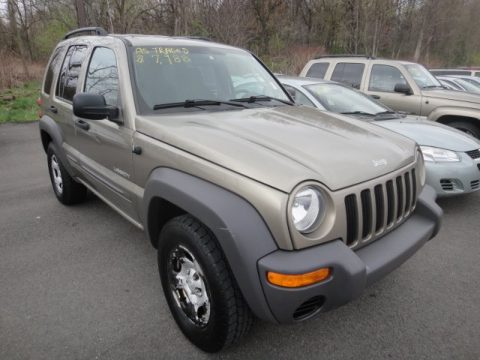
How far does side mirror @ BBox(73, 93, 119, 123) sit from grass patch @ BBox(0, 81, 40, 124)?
952cm

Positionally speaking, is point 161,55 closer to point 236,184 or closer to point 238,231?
point 236,184

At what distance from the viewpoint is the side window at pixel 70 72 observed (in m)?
3.57

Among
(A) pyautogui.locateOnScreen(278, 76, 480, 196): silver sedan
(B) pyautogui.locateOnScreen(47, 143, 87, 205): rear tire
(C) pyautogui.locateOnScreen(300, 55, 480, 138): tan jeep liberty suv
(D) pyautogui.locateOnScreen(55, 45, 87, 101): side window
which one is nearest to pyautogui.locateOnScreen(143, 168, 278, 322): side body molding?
(D) pyautogui.locateOnScreen(55, 45, 87, 101): side window

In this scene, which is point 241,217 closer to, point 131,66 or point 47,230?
point 131,66

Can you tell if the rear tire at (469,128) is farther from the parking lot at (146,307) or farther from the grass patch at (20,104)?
the grass patch at (20,104)

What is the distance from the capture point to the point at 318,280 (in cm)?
177

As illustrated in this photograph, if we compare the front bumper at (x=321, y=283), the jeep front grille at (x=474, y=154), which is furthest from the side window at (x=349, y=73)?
the front bumper at (x=321, y=283)

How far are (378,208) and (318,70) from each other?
615 cm

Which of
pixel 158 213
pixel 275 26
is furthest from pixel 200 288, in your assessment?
pixel 275 26

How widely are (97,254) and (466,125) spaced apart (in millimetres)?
5885

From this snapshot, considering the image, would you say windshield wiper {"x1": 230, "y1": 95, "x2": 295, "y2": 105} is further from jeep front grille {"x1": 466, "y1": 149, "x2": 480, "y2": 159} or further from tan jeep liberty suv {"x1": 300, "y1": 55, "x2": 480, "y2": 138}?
tan jeep liberty suv {"x1": 300, "y1": 55, "x2": 480, "y2": 138}

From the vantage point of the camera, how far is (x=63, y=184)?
432 cm

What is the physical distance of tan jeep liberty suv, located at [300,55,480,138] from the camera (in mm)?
6109

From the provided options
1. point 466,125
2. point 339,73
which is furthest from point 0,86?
point 466,125
